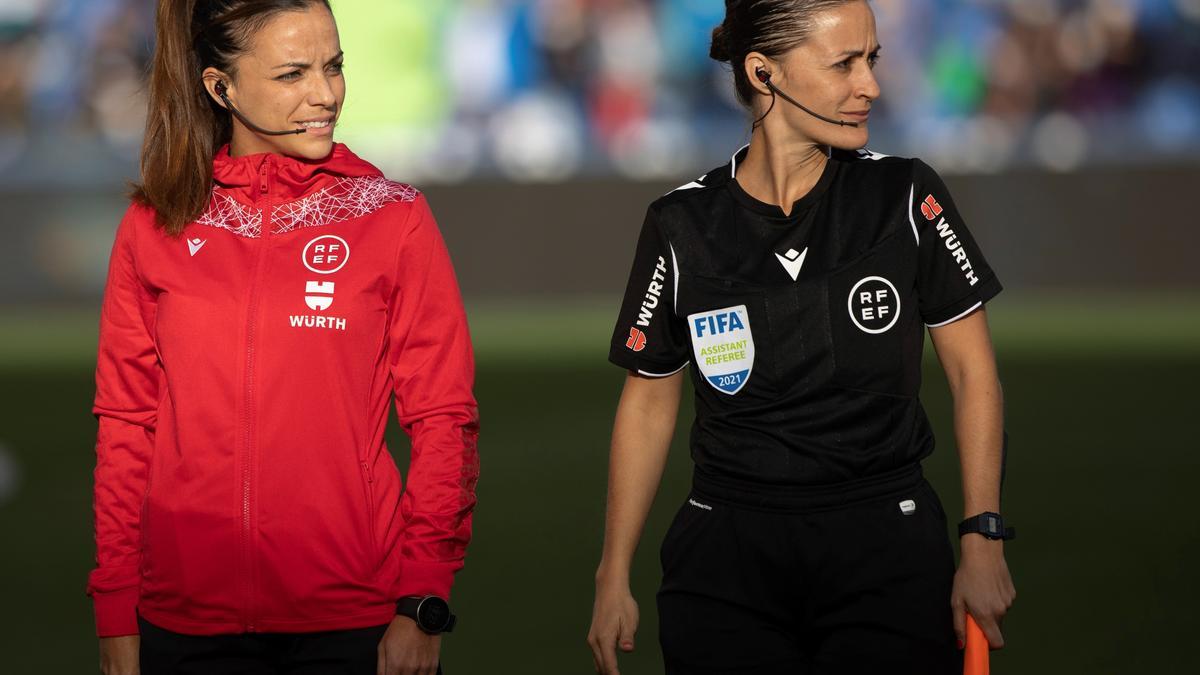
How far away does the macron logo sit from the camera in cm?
330

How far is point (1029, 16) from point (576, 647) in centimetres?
1344

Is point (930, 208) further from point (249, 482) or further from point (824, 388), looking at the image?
point (249, 482)

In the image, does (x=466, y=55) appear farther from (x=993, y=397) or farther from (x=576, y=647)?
(x=993, y=397)

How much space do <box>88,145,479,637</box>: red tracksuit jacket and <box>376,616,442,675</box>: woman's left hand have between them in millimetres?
68

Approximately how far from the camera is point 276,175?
338 centimetres

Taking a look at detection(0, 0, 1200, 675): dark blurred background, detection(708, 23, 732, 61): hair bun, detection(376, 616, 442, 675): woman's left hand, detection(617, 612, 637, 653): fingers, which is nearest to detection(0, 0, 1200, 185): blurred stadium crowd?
detection(0, 0, 1200, 675): dark blurred background

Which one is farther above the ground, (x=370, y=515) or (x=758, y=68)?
(x=758, y=68)

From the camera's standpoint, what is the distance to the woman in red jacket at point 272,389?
320 centimetres

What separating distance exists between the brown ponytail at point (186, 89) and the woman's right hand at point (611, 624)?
3.63 feet

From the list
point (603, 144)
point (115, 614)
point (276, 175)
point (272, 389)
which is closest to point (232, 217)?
point (276, 175)

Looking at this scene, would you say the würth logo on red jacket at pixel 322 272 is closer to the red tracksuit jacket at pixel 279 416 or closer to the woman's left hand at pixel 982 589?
the red tracksuit jacket at pixel 279 416

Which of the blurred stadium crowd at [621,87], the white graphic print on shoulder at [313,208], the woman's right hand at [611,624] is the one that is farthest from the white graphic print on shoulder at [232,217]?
the blurred stadium crowd at [621,87]

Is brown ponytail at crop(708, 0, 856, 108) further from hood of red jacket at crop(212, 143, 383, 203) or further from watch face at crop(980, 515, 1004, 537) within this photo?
watch face at crop(980, 515, 1004, 537)

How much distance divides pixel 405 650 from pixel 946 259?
1.24 metres
